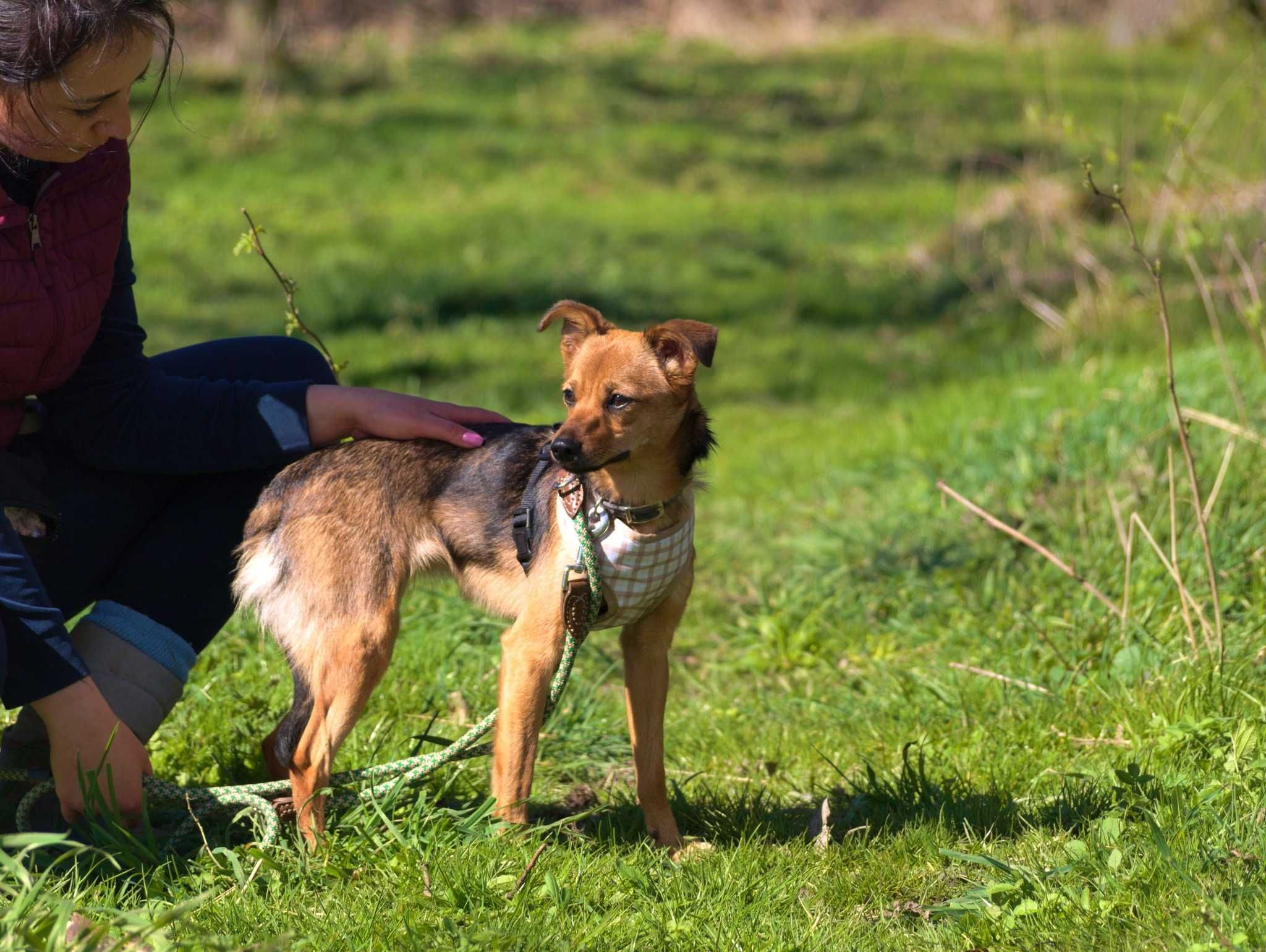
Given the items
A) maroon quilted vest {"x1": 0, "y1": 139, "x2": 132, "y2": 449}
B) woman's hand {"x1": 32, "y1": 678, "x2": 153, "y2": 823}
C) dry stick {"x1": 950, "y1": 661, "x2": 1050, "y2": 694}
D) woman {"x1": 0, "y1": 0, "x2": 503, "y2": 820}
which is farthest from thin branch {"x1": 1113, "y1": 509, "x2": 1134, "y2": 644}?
maroon quilted vest {"x1": 0, "y1": 139, "x2": 132, "y2": 449}

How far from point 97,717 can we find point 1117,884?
6.84 feet

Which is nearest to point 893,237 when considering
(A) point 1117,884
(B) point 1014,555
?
(B) point 1014,555

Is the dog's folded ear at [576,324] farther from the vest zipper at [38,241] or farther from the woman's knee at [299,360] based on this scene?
the vest zipper at [38,241]

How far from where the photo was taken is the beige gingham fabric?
3.02 meters

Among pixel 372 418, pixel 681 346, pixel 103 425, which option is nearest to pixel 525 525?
pixel 372 418

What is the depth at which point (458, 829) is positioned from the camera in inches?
115

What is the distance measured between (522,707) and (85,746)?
93 cm

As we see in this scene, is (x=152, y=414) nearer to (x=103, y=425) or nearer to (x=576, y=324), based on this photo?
(x=103, y=425)

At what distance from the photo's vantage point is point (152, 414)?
312 centimetres

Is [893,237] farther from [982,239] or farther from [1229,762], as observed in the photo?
[1229,762]

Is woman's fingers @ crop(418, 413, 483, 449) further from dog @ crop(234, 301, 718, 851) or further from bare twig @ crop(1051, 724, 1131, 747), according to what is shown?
bare twig @ crop(1051, 724, 1131, 747)

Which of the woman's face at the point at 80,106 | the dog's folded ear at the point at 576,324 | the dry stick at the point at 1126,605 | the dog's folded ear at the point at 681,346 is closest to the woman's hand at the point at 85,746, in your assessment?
the woman's face at the point at 80,106

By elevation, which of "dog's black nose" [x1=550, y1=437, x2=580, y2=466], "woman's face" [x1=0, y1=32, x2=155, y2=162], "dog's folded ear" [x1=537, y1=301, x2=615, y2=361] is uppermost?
"woman's face" [x1=0, y1=32, x2=155, y2=162]

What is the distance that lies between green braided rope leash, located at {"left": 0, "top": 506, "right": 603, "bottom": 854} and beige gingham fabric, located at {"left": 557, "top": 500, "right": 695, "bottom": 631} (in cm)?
3
